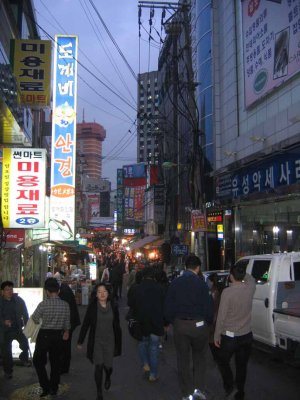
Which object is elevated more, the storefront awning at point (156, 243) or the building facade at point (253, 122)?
the building facade at point (253, 122)

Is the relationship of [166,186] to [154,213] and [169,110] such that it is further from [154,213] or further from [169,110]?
[169,110]

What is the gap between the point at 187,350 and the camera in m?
6.22

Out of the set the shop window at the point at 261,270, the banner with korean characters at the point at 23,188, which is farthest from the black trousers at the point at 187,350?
the banner with korean characters at the point at 23,188

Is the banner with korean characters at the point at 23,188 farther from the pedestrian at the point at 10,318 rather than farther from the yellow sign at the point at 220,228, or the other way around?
the yellow sign at the point at 220,228

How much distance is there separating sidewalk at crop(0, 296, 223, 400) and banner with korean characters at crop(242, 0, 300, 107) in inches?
376

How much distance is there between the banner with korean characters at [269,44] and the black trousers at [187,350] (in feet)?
33.5

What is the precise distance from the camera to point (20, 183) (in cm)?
1144

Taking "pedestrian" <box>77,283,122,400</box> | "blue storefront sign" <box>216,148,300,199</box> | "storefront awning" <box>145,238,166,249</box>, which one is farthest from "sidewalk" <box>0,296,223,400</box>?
"storefront awning" <box>145,238,166,249</box>

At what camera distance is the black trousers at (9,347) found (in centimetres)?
779

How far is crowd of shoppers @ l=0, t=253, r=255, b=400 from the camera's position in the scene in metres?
6.23

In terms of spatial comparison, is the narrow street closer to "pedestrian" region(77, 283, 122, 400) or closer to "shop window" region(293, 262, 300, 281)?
"pedestrian" region(77, 283, 122, 400)

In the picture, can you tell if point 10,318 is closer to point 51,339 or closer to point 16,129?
point 51,339

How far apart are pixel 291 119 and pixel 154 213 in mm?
27124

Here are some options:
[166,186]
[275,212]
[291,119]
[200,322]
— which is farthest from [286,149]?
[166,186]
